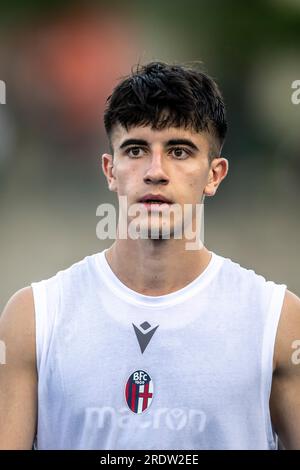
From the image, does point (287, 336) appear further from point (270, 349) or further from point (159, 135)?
point (159, 135)

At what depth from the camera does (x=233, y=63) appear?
1745cm

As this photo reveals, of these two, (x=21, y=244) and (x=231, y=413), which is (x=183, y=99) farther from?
(x=21, y=244)

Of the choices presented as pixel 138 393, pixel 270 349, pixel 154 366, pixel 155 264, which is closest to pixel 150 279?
pixel 155 264

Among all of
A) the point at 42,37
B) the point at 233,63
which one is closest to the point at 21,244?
the point at 42,37

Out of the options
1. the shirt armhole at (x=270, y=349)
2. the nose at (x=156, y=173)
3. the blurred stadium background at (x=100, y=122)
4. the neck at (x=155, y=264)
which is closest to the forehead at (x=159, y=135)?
the nose at (x=156, y=173)

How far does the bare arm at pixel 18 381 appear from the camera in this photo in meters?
4.02

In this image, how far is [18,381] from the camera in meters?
4.10

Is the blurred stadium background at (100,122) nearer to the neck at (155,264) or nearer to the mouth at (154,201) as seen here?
the neck at (155,264)

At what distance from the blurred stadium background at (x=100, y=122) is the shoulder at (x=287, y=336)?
31.4 feet

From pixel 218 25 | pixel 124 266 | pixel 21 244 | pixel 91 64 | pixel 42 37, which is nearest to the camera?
pixel 124 266

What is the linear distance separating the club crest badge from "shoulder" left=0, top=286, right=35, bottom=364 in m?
0.51

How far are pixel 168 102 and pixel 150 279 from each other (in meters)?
0.93

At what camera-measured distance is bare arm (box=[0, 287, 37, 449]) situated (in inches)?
158
